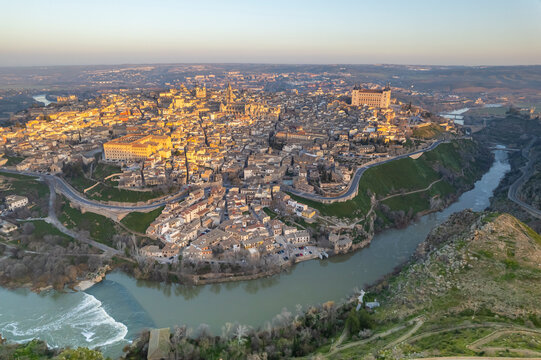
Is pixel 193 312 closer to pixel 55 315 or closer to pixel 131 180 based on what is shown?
pixel 55 315

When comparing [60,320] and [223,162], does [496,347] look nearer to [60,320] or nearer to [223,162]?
[60,320]

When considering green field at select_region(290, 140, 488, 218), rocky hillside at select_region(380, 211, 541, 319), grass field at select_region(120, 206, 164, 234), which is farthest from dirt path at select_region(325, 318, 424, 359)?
grass field at select_region(120, 206, 164, 234)

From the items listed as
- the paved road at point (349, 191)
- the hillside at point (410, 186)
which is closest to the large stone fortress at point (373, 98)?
the hillside at point (410, 186)

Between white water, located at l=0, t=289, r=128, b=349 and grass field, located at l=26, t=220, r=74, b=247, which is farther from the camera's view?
grass field, located at l=26, t=220, r=74, b=247

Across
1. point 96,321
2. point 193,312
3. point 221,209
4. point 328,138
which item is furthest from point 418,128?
point 96,321

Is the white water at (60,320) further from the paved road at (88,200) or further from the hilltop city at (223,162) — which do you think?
the paved road at (88,200)

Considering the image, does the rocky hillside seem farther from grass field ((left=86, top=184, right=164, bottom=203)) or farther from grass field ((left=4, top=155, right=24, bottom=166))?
grass field ((left=4, top=155, right=24, bottom=166))
